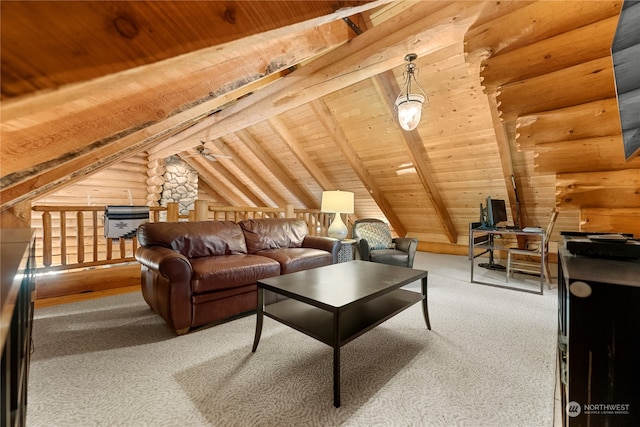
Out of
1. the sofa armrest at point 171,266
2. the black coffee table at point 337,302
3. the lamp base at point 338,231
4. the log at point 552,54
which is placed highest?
the log at point 552,54

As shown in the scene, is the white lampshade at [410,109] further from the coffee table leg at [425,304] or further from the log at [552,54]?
the coffee table leg at [425,304]

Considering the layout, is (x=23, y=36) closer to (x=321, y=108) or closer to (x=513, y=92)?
(x=513, y=92)

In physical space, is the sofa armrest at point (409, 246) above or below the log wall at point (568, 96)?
below

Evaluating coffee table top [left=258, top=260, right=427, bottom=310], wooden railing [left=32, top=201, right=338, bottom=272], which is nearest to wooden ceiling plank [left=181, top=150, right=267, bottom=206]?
wooden railing [left=32, top=201, right=338, bottom=272]

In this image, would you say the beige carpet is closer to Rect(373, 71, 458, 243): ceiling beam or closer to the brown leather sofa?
the brown leather sofa

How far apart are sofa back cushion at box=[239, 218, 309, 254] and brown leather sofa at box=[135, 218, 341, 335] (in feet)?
0.04

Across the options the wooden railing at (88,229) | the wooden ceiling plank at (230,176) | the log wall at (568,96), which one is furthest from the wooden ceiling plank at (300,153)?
the log wall at (568,96)

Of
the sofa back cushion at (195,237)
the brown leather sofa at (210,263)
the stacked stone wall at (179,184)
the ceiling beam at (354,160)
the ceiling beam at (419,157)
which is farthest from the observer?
the stacked stone wall at (179,184)

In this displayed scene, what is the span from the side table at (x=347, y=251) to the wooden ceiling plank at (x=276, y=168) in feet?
9.41

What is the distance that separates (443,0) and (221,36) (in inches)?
92.6

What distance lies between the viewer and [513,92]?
170 cm

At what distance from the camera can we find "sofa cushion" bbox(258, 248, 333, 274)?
9.00ft

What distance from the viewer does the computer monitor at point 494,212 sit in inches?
142

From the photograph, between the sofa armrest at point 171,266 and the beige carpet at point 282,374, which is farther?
the sofa armrest at point 171,266
